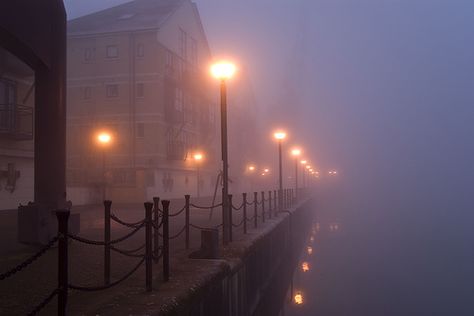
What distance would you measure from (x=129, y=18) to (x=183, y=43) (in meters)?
4.67

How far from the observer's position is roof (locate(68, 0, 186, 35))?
35156mm

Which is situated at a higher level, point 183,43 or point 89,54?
point 183,43

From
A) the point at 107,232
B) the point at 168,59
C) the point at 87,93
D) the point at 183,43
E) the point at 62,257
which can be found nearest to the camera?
the point at 62,257

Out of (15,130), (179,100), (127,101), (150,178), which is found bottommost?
(150,178)

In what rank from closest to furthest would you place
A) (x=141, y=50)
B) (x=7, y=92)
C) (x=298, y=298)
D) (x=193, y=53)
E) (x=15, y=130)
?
(x=298, y=298) → (x=15, y=130) → (x=7, y=92) → (x=141, y=50) → (x=193, y=53)

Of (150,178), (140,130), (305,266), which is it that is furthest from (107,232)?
(140,130)

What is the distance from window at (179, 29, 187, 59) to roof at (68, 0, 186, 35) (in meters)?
2.17

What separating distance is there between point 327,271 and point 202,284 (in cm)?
2015

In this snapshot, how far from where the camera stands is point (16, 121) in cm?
2005

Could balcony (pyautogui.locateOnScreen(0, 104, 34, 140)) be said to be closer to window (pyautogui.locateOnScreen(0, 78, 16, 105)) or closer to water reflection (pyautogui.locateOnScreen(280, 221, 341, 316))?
window (pyautogui.locateOnScreen(0, 78, 16, 105))

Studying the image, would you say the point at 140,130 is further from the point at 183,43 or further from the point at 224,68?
the point at 224,68

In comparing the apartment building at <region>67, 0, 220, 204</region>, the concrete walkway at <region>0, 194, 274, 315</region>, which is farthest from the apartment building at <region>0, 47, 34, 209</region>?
the apartment building at <region>67, 0, 220, 204</region>

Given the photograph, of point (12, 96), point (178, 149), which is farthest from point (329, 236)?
point (12, 96)

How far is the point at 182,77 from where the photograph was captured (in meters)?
38.3
